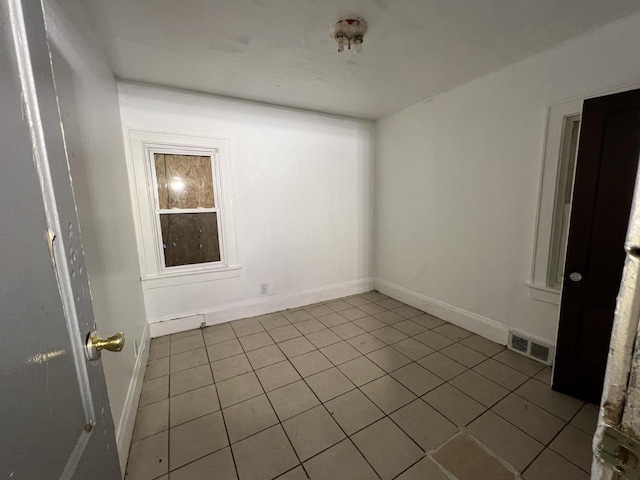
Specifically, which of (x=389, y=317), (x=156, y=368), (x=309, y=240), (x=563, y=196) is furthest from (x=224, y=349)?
(x=563, y=196)

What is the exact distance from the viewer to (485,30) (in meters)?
1.78

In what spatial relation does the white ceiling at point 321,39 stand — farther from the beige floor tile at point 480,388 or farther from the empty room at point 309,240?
the beige floor tile at point 480,388

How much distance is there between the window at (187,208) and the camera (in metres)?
2.71

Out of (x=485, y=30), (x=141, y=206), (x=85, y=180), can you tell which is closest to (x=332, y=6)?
(x=485, y=30)

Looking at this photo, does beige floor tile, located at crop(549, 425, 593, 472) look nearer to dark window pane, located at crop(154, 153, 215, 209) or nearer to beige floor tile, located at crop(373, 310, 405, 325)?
beige floor tile, located at crop(373, 310, 405, 325)

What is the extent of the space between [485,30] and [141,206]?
10.6 ft

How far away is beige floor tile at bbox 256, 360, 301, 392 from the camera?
204 centimetres

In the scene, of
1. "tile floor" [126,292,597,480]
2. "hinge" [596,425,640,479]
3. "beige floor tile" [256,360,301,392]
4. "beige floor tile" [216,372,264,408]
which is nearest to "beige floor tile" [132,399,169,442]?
"tile floor" [126,292,597,480]

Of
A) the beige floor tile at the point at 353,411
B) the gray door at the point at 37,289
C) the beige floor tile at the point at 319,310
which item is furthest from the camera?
the beige floor tile at the point at 319,310

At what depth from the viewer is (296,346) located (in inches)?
101

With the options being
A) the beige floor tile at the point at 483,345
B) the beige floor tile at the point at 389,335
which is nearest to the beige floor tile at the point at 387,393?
the beige floor tile at the point at 389,335

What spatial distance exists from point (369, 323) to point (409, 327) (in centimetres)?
44

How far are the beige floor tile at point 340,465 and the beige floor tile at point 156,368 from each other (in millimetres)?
1494

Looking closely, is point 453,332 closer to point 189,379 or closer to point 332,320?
point 332,320
